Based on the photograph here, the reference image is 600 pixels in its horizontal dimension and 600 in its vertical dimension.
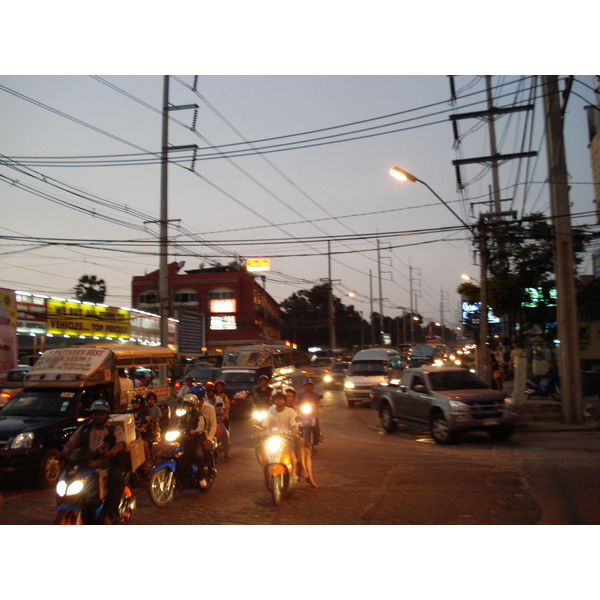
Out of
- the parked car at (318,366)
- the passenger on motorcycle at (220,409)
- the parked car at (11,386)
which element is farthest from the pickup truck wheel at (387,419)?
the parked car at (318,366)

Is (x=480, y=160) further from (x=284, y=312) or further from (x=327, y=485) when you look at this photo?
(x=284, y=312)

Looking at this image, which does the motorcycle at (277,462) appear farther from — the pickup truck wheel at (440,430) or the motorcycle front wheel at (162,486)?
the pickup truck wheel at (440,430)

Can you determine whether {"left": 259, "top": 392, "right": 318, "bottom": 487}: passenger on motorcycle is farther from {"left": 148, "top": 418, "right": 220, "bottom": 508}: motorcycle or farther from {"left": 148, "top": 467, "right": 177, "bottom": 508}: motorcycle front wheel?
{"left": 148, "top": 467, "right": 177, "bottom": 508}: motorcycle front wheel

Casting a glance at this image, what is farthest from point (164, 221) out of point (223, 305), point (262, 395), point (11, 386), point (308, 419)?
point (223, 305)

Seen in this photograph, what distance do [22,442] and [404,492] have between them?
245 inches

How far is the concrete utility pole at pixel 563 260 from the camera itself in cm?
1606

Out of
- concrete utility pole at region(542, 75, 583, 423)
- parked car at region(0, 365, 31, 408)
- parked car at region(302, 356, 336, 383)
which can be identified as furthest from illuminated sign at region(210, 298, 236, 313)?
concrete utility pole at region(542, 75, 583, 423)

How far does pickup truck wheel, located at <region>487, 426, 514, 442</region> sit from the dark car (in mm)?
8514

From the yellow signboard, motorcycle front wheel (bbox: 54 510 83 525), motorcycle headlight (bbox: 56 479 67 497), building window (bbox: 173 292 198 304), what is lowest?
motorcycle front wheel (bbox: 54 510 83 525)

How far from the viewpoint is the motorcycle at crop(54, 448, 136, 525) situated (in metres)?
6.17

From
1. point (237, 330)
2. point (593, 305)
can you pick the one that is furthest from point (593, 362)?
point (237, 330)

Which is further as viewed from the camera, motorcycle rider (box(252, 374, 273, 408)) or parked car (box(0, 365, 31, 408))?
parked car (box(0, 365, 31, 408))

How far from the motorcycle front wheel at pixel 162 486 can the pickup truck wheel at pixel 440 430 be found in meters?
7.39

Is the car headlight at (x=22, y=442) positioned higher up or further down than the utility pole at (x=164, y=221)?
further down
